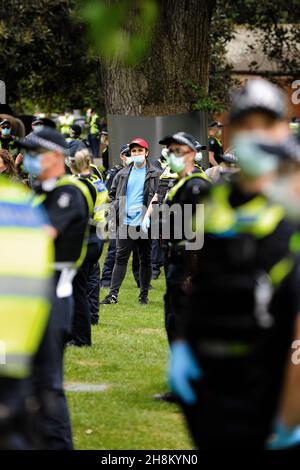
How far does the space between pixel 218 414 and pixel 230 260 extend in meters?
0.60

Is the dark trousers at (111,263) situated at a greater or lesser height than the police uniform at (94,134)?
lesser

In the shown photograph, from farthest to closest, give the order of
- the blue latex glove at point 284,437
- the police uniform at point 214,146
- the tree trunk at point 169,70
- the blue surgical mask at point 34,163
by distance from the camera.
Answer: the police uniform at point 214,146, the tree trunk at point 169,70, the blue surgical mask at point 34,163, the blue latex glove at point 284,437

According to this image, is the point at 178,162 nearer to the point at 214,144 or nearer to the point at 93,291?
the point at 93,291

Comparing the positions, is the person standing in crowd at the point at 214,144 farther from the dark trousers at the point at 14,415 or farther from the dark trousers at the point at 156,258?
the dark trousers at the point at 14,415

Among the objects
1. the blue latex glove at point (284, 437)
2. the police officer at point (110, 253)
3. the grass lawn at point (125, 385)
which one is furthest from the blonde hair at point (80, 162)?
the blue latex glove at point (284, 437)

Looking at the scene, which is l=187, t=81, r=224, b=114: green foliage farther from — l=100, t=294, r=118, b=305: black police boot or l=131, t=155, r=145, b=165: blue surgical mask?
l=100, t=294, r=118, b=305: black police boot

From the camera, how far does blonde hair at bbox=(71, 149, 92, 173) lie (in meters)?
11.7

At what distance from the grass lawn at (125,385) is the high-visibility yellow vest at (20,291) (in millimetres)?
3965

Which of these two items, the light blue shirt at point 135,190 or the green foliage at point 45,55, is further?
the green foliage at point 45,55

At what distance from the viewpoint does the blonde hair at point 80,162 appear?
459 inches

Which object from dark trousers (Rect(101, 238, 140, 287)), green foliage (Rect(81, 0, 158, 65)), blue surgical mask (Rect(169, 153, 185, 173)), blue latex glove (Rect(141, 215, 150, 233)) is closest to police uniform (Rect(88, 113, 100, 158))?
dark trousers (Rect(101, 238, 140, 287))

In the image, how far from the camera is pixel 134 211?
15383 mm

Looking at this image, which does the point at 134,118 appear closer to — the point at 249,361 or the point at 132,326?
the point at 132,326

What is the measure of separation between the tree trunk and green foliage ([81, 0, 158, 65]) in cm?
→ 1450
